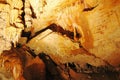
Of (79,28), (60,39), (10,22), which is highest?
(10,22)

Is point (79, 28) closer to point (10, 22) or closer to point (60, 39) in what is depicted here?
point (60, 39)

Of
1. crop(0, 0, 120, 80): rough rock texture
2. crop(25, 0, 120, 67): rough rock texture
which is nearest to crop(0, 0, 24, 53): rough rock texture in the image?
crop(0, 0, 120, 80): rough rock texture

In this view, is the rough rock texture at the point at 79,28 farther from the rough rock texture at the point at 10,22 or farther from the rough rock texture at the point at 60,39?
the rough rock texture at the point at 10,22

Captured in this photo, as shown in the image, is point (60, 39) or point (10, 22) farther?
point (10, 22)

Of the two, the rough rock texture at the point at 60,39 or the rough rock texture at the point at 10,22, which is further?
the rough rock texture at the point at 10,22

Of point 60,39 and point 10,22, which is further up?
point 10,22

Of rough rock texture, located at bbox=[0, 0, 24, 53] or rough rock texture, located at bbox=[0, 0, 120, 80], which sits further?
rough rock texture, located at bbox=[0, 0, 24, 53]

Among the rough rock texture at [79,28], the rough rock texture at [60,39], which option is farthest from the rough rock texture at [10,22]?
the rough rock texture at [79,28]

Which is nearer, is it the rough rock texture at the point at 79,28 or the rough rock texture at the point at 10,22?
the rough rock texture at the point at 79,28

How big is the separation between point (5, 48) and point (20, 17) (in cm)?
86

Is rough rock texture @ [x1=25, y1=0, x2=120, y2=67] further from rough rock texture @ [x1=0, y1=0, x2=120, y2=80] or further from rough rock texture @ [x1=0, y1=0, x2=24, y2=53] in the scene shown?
rough rock texture @ [x1=0, y1=0, x2=24, y2=53]

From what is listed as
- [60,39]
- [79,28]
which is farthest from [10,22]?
[79,28]

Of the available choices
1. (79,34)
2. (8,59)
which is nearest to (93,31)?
(79,34)

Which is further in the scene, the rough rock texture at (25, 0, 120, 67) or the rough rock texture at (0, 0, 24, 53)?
the rough rock texture at (0, 0, 24, 53)
